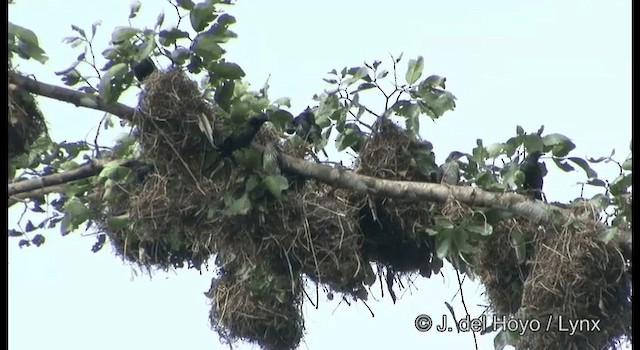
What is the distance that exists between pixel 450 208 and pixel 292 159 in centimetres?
54

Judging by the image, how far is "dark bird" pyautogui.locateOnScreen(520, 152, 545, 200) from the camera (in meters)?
4.31

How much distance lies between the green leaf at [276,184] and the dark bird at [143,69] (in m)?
0.50

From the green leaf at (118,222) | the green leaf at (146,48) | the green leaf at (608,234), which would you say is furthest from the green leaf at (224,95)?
the green leaf at (608,234)

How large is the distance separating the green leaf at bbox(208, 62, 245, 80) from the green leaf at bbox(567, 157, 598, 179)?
1048mm

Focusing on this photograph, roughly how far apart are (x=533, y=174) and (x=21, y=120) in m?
1.56

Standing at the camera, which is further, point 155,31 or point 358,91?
point 358,91

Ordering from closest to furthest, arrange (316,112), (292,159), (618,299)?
(618,299) → (292,159) → (316,112)

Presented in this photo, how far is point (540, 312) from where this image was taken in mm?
4191

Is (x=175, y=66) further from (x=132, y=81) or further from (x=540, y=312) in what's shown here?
(x=540, y=312)

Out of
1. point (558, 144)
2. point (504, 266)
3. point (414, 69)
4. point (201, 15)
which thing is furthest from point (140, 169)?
point (558, 144)

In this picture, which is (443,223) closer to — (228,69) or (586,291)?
(586,291)

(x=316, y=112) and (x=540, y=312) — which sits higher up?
(x=316, y=112)

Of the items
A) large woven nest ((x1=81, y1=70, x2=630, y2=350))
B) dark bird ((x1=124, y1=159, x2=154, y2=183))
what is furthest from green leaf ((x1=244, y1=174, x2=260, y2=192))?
dark bird ((x1=124, y1=159, x2=154, y2=183))
